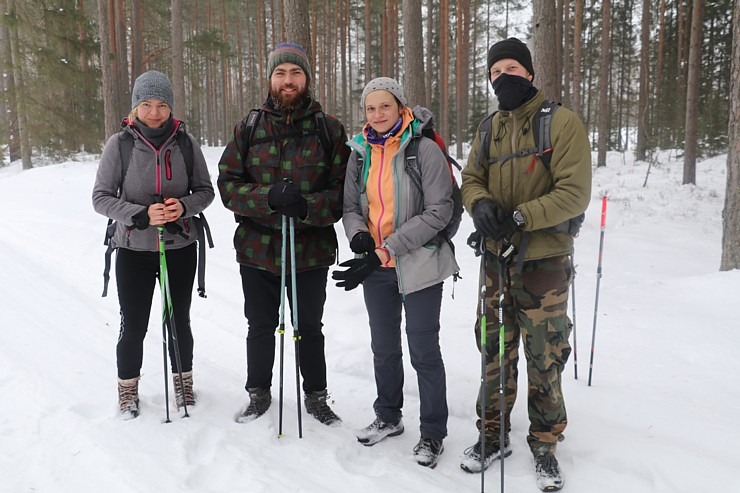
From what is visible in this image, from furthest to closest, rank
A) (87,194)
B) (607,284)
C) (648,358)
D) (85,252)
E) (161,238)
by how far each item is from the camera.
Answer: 1. (87,194)
2. (85,252)
3. (607,284)
4. (648,358)
5. (161,238)

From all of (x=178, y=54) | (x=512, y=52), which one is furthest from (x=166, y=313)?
(x=178, y=54)

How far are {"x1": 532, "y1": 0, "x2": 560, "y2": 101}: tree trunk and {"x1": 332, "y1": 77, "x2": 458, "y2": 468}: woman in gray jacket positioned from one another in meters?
5.11

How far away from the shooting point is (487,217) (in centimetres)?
287

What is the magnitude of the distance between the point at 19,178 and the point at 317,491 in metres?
17.1

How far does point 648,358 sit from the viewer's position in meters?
4.47

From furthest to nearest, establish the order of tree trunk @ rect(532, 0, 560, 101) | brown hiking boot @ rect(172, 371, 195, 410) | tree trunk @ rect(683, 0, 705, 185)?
tree trunk @ rect(683, 0, 705, 185), tree trunk @ rect(532, 0, 560, 101), brown hiking boot @ rect(172, 371, 195, 410)

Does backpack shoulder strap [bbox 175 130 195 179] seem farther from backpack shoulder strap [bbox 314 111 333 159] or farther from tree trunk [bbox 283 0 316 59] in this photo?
tree trunk [bbox 283 0 316 59]

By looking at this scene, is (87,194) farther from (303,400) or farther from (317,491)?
(317,491)

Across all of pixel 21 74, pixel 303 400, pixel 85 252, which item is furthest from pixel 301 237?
pixel 21 74

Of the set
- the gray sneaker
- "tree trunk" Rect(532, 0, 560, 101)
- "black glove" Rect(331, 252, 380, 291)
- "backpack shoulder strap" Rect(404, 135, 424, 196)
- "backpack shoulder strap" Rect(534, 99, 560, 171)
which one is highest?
"tree trunk" Rect(532, 0, 560, 101)

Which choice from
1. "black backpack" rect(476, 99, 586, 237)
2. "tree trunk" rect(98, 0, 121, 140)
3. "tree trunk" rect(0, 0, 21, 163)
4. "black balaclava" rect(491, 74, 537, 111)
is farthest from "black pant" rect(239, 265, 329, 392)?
"tree trunk" rect(0, 0, 21, 163)

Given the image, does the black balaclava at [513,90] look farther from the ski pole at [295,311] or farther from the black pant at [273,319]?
the black pant at [273,319]

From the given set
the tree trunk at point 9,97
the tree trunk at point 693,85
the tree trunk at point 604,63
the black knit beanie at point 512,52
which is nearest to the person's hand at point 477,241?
the black knit beanie at point 512,52

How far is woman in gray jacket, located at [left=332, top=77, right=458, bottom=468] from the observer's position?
3.13 m
